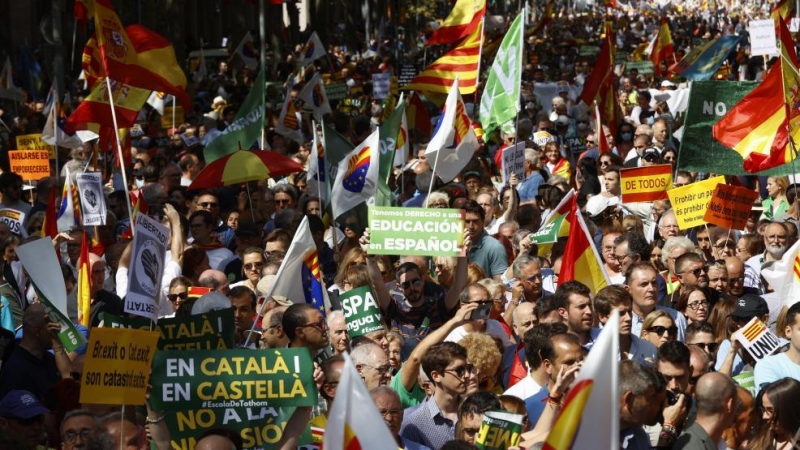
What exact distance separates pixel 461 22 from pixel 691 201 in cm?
707

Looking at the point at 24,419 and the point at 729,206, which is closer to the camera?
the point at 24,419

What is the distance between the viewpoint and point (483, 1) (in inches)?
717

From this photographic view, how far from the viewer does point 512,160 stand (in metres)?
15.3

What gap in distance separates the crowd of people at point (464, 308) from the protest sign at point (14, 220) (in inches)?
2.5

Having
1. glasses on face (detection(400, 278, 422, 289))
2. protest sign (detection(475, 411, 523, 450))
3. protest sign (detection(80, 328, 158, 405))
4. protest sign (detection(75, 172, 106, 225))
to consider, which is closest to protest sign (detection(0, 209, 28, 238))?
protest sign (detection(75, 172, 106, 225))

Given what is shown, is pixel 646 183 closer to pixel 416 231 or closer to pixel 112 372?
pixel 416 231

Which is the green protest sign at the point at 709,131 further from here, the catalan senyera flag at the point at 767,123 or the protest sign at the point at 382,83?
the protest sign at the point at 382,83

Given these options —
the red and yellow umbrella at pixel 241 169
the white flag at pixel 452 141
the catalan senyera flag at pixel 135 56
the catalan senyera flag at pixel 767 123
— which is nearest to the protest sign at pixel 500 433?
the catalan senyera flag at pixel 767 123

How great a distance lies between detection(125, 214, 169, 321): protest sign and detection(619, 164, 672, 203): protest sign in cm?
537

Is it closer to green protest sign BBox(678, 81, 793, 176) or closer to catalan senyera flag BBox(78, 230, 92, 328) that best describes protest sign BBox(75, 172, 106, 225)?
catalan senyera flag BBox(78, 230, 92, 328)

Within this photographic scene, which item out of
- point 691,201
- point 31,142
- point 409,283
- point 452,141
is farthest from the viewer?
point 31,142

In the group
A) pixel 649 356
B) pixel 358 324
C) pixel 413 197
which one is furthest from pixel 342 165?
pixel 649 356

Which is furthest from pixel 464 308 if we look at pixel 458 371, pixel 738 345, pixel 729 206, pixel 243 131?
pixel 243 131

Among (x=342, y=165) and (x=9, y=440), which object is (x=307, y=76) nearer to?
(x=342, y=165)
